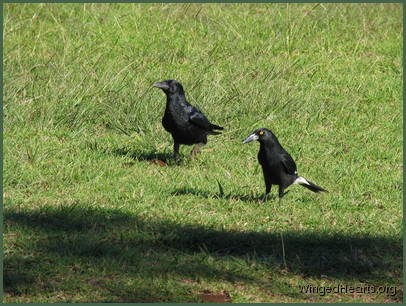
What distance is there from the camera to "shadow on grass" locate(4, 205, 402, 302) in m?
6.75

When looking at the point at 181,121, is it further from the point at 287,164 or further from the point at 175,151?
the point at 287,164

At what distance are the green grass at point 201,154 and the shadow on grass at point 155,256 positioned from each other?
0.02 meters

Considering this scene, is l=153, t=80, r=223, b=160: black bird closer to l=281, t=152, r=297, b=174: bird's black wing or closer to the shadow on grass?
l=281, t=152, r=297, b=174: bird's black wing

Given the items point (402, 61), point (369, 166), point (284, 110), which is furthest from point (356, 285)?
point (402, 61)

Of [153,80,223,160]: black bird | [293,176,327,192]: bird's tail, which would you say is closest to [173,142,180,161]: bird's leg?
[153,80,223,160]: black bird

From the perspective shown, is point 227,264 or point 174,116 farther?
point 174,116

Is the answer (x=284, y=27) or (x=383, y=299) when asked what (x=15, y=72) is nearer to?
(x=284, y=27)

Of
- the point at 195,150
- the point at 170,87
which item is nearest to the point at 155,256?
the point at 195,150

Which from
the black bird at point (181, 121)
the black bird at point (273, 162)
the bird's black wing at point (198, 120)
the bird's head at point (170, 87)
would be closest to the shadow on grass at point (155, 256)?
the black bird at point (273, 162)

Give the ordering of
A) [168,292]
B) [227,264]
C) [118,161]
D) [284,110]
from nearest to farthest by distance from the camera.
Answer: [168,292]
[227,264]
[118,161]
[284,110]

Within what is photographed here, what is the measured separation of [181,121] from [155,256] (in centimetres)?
298

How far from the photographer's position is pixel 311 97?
41.1 feet

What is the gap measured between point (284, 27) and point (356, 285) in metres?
8.62

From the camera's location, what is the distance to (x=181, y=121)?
1003cm
